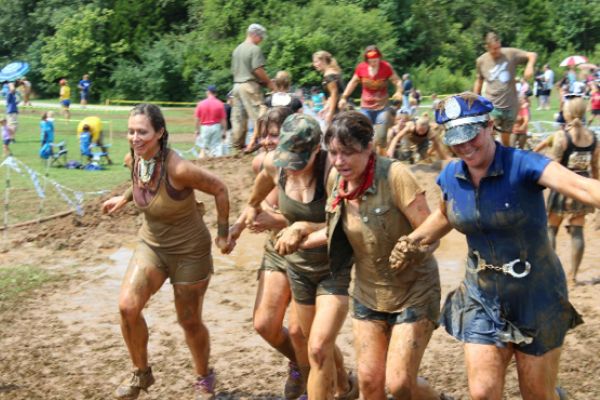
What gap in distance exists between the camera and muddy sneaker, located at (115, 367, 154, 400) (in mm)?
6363

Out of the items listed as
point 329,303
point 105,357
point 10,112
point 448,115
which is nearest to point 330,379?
point 329,303

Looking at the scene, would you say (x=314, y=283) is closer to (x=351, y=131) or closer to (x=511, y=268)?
(x=351, y=131)

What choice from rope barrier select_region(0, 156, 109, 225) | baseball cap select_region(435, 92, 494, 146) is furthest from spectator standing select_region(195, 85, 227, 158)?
baseball cap select_region(435, 92, 494, 146)

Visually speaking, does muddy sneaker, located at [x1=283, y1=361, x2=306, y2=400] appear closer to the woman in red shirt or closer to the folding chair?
the woman in red shirt

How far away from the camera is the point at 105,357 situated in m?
7.65

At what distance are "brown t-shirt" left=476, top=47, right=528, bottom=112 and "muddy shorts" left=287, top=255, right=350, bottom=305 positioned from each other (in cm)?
680

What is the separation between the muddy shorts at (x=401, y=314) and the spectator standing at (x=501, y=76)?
23.4ft

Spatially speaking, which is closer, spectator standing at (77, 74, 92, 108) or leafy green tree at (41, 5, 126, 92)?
spectator standing at (77, 74, 92, 108)

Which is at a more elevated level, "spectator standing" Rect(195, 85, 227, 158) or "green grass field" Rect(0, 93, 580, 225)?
"spectator standing" Rect(195, 85, 227, 158)

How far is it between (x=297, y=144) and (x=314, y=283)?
0.92m

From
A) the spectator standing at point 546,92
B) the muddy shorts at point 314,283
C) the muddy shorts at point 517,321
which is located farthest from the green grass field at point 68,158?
the muddy shorts at point 517,321

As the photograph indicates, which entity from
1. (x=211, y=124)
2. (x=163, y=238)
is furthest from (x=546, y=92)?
(x=163, y=238)

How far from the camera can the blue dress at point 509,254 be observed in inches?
173

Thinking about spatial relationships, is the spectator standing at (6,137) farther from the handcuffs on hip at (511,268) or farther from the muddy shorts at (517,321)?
the handcuffs on hip at (511,268)
